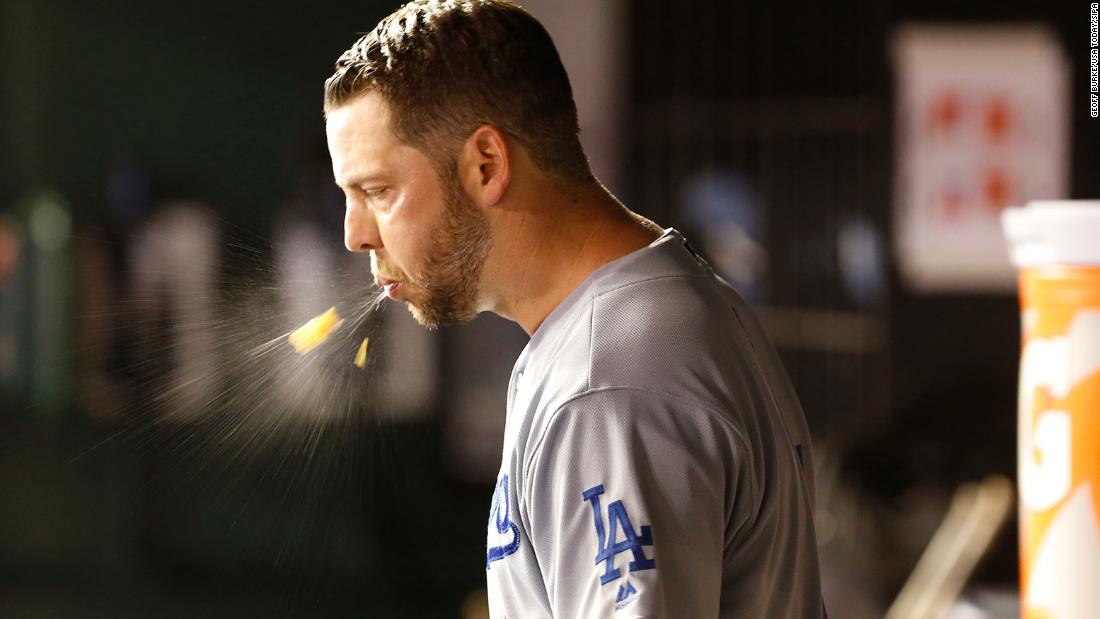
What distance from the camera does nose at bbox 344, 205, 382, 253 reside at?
1.06 m

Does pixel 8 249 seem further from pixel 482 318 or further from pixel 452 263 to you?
pixel 452 263

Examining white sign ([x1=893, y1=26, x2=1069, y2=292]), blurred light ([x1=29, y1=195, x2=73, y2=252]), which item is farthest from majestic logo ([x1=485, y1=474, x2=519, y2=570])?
blurred light ([x1=29, y1=195, x2=73, y2=252])

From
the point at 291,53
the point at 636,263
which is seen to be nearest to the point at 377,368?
the point at 636,263

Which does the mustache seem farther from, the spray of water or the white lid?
the spray of water

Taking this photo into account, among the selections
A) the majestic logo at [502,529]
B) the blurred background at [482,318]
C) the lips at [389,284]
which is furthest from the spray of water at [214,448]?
the majestic logo at [502,529]

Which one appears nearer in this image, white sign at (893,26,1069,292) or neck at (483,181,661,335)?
neck at (483,181,661,335)

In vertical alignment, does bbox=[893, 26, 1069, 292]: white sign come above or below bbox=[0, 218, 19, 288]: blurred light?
above

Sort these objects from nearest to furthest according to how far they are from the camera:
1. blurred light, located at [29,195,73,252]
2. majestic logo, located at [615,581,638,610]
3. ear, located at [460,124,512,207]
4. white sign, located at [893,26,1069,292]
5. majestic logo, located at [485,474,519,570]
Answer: majestic logo, located at [615,581,638,610] < majestic logo, located at [485,474,519,570] < ear, located at [460,124,512,207] < white sign, located at [893,26,1069,292] < blurred light, located at [29,195,73,252]

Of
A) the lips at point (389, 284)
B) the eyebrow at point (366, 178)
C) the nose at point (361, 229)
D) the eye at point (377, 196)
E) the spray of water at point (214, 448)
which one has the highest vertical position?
the eyebrow at point (366, 178)

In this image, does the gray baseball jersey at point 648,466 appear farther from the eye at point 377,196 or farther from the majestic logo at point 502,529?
the eye at point 377,196

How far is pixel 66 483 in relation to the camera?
354 centimetres

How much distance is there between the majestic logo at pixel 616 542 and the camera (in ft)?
2.70

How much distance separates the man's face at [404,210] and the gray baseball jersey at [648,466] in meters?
0.11

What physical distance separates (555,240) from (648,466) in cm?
27
